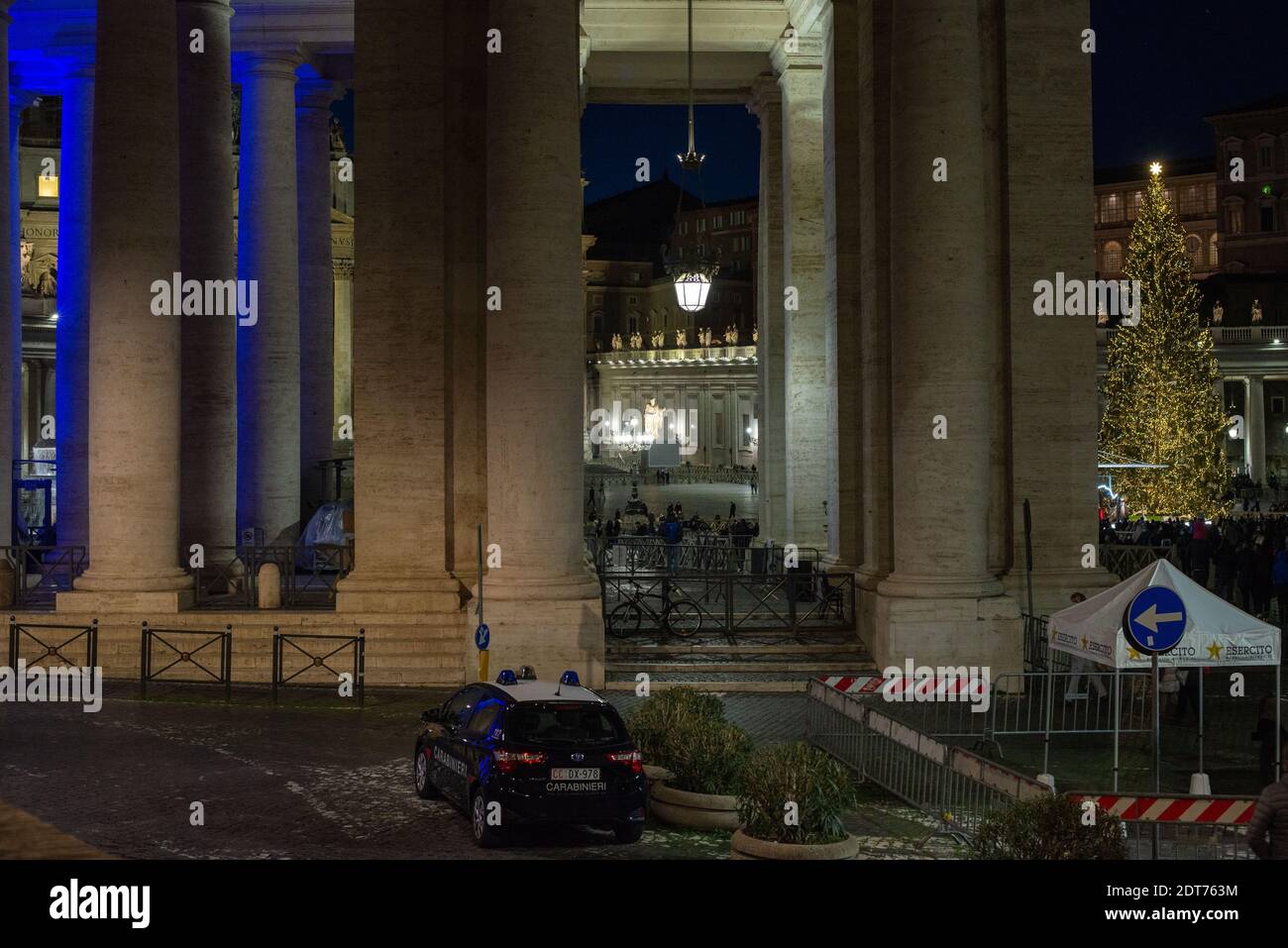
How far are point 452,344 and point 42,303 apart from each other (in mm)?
51273

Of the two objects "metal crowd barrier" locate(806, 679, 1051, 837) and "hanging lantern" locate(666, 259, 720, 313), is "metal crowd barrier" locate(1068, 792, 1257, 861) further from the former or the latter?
"hanging lantern" locate(666, 259, 720, 313)

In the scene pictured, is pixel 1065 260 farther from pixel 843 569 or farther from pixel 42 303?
pixel 42 303

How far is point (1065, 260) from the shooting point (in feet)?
78.1

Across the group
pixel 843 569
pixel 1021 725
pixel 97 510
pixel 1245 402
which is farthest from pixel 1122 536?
pixel 1245 402

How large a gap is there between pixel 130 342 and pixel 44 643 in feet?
16.0

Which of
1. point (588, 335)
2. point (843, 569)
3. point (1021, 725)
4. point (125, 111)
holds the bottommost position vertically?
point (1021, 725)

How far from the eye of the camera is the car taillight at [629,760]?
1393 centimetres

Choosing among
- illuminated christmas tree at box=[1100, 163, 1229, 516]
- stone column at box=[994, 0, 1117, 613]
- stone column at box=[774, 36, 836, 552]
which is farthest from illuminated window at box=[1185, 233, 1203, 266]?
stone column at box=[994, 0, 1117, 613]

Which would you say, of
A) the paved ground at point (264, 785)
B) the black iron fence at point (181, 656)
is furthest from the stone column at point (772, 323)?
the black iron fence at point (181, 656)

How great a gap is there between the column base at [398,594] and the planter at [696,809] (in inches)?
354

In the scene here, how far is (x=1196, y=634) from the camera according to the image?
1520 centimetres

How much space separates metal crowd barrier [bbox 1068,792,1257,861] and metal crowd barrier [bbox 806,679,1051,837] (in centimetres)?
73

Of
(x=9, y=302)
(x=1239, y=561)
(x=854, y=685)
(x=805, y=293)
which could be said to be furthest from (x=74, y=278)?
(x=1239, y=561)

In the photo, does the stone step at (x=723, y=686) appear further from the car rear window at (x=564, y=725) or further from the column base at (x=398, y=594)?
the car rear window at (x=564, y=725)
